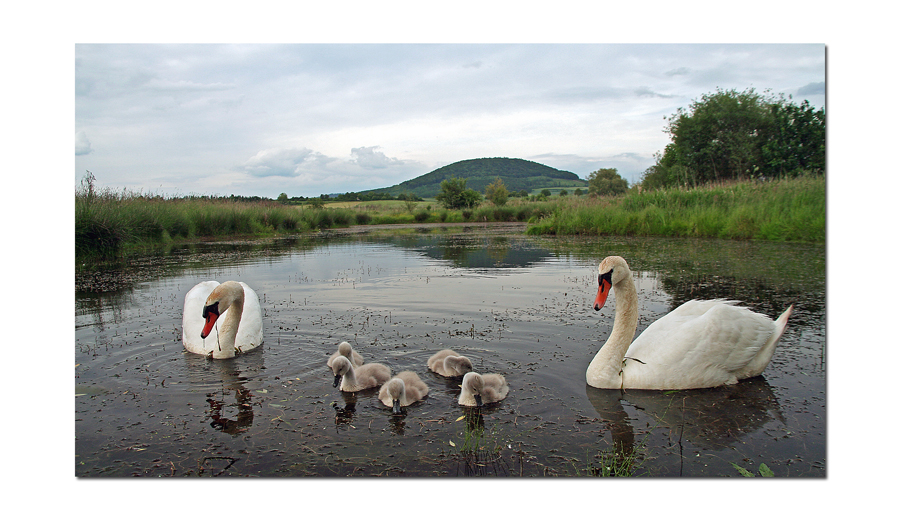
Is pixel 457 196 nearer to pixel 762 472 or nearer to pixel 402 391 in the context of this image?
pixel 402 391

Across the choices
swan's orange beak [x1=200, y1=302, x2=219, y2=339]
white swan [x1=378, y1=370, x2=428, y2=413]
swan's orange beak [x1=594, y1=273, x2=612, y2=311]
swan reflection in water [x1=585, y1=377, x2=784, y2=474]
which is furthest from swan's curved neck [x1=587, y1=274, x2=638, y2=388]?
swan's orange beak [x1=200, y1=302, x2=219, y2=339]

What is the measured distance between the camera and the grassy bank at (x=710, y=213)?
8961 millimetres

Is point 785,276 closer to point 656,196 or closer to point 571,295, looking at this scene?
point 571,295

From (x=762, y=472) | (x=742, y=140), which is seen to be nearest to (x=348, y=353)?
(x=762, y=472)

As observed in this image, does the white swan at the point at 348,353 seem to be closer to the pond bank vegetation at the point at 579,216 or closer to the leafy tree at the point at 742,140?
the pond bank vegetation at the point at 579,216

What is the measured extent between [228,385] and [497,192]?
5389cm

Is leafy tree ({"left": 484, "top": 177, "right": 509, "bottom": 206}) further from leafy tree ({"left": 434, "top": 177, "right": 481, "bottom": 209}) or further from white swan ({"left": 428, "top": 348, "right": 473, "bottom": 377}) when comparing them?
white swan ({"left": 428, "top": 348, "right": 473, "bottom": 377})

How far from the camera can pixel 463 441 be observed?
3756 mm

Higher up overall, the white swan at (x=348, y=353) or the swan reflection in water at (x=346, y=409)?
the white swan at (x=348, y=353)

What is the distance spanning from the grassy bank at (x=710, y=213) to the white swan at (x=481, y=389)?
3.66m

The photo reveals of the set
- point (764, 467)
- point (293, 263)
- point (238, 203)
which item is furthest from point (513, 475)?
point (238, 203)

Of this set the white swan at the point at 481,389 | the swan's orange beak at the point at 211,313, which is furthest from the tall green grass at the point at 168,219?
the white swan at the point at 481,389

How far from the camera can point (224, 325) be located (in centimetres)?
583

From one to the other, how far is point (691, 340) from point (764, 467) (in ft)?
4.70
